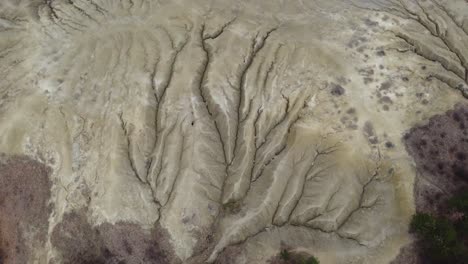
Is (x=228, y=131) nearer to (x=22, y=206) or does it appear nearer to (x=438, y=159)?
(x=438, y=159)

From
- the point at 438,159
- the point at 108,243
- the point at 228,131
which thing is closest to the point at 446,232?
the point at 438,159

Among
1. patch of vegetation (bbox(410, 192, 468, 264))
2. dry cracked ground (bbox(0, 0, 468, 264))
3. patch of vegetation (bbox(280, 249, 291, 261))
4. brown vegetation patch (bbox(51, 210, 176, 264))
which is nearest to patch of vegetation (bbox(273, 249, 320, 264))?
patch of vegetation (bbox(280, 249, 291, 261))

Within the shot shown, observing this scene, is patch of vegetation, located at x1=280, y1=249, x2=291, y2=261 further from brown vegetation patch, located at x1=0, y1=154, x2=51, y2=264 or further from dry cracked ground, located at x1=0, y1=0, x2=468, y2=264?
brown vegetation patch, located at x1=0, y1=154, x2=51, y2=264

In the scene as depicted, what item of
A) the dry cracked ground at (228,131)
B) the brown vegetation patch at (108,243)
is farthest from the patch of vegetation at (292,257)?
the brown vegetation patch at (108,243)

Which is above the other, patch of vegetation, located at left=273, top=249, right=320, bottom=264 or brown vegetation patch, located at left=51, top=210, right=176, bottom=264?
patch of vegetation, located at left=273, top=249, right=320, bottom=264

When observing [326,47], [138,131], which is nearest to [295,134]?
[326,47]
